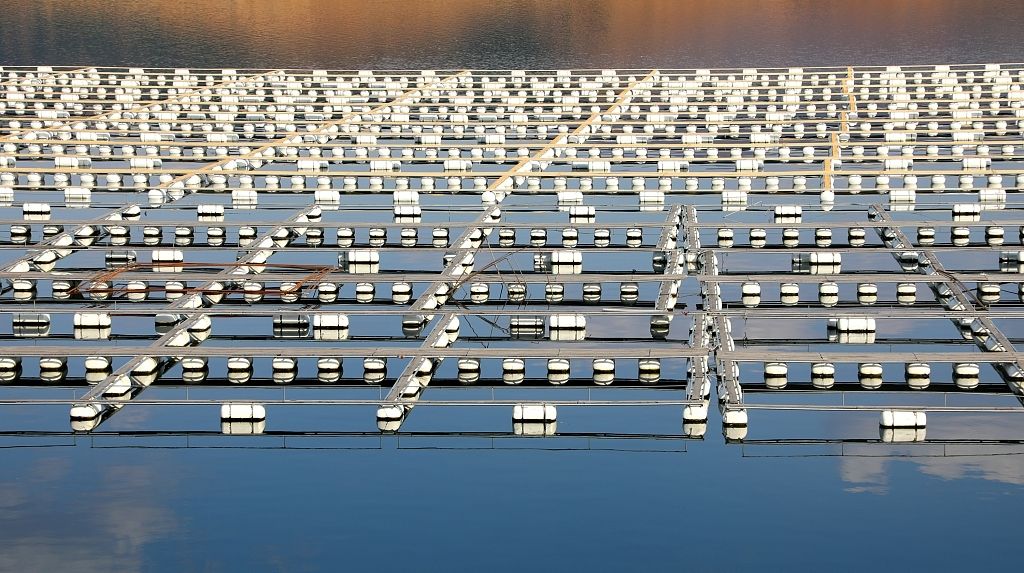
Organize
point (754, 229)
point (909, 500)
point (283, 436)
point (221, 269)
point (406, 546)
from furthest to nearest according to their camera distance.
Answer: point (754, 229)
point (221, 269)
point (283, 436)
point (909, 500)
point (406, 546)

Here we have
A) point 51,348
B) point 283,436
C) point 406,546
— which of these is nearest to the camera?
point 406,546

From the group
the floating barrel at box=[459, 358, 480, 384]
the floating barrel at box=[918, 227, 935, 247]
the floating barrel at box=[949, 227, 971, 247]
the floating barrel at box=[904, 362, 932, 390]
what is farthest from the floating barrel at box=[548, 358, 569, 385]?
the floating barrel at box=[949, 227, 971, 247]

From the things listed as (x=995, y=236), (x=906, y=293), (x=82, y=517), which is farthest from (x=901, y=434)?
(x=995, y=236)

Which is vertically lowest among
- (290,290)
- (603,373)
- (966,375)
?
(966,375)

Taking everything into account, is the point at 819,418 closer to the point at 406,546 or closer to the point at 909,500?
the point at 909,500

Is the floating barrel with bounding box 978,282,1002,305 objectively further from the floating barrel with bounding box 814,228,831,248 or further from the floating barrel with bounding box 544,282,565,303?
the floating barrel with bounding box 544,282,565,303

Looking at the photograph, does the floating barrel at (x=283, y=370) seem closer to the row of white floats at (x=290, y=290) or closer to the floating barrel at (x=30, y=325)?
the row of white floats at (x=290, y=290)

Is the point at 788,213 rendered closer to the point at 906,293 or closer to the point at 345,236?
the point at 906,293

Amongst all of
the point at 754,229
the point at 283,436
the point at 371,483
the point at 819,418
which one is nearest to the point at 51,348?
the point at 283,436
